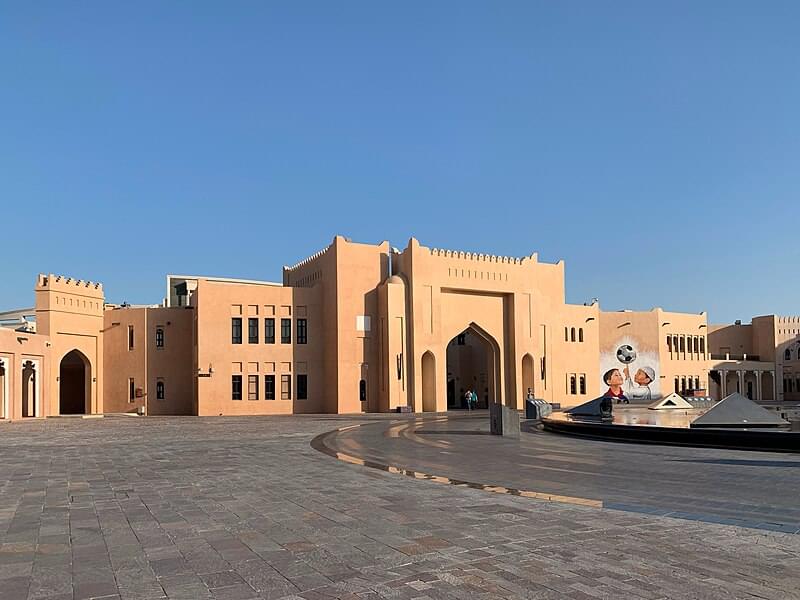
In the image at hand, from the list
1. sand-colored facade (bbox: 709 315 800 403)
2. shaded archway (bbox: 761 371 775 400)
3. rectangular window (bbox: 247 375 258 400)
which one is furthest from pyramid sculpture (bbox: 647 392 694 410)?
shaded archway (bbox: 761 371 775 400)

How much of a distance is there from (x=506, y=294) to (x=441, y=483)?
33.2m

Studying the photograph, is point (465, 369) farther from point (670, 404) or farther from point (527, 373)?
point (670, 404)

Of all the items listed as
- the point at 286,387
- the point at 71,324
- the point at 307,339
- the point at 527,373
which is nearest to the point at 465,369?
the point at 527,373

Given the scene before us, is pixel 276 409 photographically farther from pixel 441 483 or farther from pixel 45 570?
pixel 45 570

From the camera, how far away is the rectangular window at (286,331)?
38.2 metres

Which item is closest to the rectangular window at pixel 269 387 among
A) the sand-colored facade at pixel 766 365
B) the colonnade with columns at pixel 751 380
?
the sand-colored facade at pixel 766 365

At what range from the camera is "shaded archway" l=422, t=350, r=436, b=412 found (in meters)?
39.2

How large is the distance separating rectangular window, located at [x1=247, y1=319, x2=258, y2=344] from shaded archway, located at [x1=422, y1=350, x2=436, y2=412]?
9031 mm

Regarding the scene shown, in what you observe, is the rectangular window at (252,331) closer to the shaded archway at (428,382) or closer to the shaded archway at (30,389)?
the shaded archway at (428,382)

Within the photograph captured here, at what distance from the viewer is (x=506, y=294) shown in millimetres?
42531

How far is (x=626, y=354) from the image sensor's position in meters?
52.5

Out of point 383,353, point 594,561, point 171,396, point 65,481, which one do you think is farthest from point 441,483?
point 171,396

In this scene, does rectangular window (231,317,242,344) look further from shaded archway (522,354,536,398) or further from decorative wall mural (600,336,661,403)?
decorative wall mural (600,336,661,403)

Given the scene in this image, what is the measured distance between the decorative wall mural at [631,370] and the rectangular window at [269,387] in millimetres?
24851
